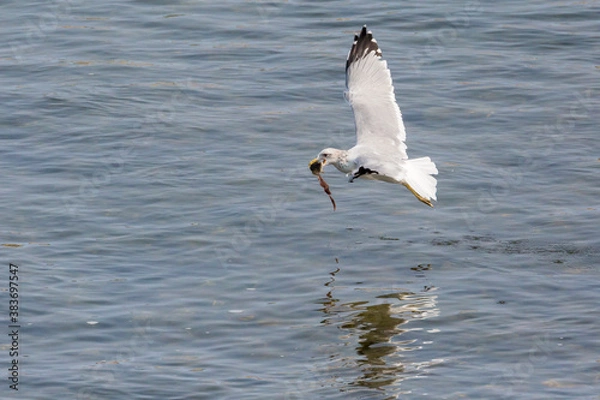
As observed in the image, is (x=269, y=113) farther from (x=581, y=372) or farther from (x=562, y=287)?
(x=581, y=372)

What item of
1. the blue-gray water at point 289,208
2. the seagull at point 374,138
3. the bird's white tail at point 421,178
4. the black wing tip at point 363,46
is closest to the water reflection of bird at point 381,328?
the blue-gray water at point 289,208

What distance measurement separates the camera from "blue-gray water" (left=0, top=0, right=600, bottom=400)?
917 cm

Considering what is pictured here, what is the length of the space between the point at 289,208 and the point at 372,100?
2.05 meters

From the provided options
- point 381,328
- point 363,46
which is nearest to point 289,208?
point 363,46

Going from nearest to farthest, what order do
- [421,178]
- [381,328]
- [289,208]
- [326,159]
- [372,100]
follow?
[381,328], [421,178], [326,159], [372,100], [289,208]

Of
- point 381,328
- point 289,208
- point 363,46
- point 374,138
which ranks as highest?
point 363,46

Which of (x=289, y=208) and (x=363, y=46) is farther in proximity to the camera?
(x=289, y=208)

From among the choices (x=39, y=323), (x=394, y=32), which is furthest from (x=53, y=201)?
(x=394, y=32)

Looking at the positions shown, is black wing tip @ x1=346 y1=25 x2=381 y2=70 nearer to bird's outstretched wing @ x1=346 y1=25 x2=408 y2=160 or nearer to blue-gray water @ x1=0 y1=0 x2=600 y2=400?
bird's outstretched wing @ x1=346 y1=25 x2=408 y2=160

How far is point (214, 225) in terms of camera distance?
1261 centimetres

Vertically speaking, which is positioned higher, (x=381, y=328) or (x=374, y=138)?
(x=374, y=138)

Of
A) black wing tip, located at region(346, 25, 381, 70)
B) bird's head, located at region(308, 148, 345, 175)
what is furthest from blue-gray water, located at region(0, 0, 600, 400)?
black wing tip, located at region(346, 25, 381, 70)

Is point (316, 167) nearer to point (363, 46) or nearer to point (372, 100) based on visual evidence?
point (372, 100)

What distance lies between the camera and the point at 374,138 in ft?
37.5
